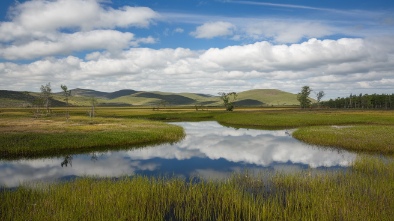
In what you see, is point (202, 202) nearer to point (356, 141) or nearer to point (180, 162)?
point (180, 162)

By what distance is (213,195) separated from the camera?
676 inches

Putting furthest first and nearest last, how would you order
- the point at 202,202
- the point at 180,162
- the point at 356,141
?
1. the point at 356,141
2. the point at 180,162
3. the point at 202,202

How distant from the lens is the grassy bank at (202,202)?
13.4 m

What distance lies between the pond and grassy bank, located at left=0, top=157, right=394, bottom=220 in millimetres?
6132

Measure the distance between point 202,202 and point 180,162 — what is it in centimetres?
1512

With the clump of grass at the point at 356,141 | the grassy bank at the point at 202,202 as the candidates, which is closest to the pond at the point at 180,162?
the clump of grass at the point at 356,141

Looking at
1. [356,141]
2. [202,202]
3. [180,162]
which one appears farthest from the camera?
[356,141]

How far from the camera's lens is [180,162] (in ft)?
102

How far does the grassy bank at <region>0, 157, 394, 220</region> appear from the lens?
13438 mm

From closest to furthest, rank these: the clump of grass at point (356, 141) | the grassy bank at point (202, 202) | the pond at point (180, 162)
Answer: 1. the grassy bank at point (202, 202)
2. the pond at point (180, 162)
3. the clump of grass at point (356, 141)

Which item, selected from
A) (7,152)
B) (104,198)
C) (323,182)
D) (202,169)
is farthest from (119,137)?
(323,182)

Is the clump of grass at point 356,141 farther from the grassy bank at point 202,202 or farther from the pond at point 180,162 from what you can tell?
the grassy bank at point 202,202

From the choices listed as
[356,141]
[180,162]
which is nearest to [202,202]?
[180,162]

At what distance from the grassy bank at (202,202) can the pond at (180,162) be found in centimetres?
613
